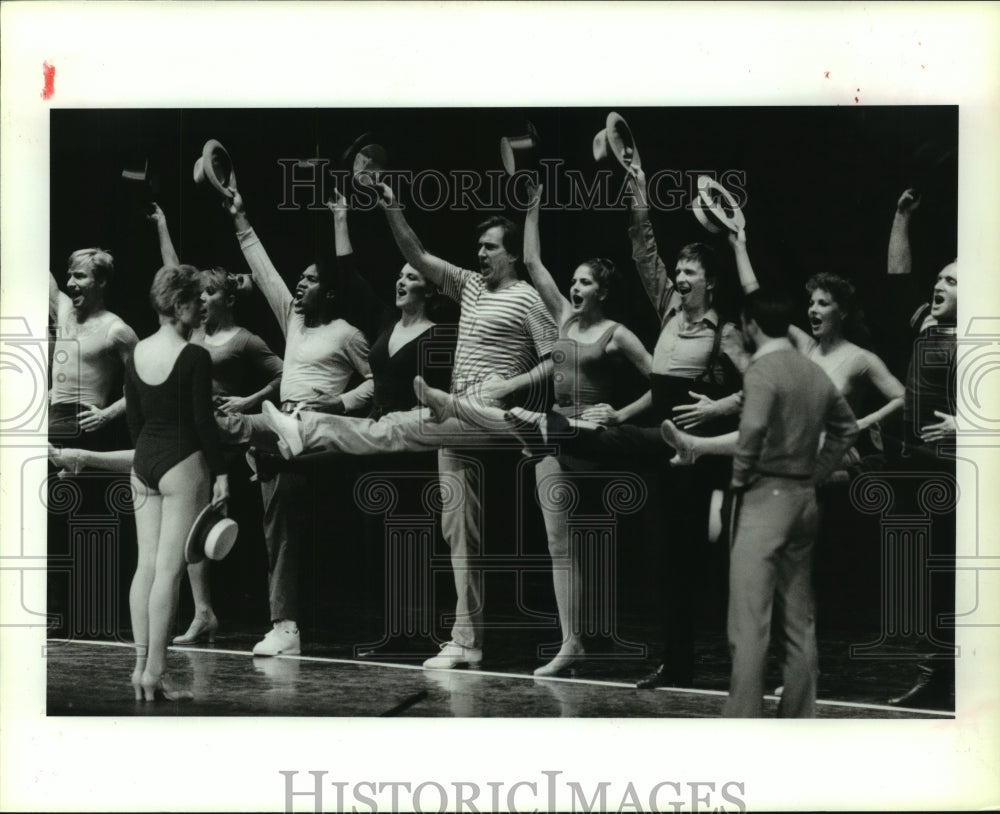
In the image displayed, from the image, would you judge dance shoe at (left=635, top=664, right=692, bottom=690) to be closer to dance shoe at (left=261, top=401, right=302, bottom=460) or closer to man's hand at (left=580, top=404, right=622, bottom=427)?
→ man's hand at (left=580, top=404, right=622, bottom=427)

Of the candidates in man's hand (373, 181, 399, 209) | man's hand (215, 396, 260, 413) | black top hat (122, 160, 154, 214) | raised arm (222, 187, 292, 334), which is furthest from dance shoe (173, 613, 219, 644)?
man's hand (373, 181, 399, 209)

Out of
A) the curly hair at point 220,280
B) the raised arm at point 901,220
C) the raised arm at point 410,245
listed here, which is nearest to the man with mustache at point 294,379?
the curly hair at point 220,280

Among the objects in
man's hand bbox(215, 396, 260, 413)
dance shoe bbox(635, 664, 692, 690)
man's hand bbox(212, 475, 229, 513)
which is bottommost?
dance shoe bbox(635, 664, 692, 690)

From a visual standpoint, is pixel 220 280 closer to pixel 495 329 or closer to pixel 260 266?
pixel 260 266

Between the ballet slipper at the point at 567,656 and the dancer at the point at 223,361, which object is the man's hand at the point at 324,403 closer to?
the dancer at the point at 223,361

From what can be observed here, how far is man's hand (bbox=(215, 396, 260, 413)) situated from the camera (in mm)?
7094

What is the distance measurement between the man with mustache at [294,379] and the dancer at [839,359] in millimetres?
1621

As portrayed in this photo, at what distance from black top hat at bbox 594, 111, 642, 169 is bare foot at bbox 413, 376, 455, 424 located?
131 centimetres

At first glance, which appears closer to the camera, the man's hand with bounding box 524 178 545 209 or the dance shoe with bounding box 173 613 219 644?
the man's hand with bounding box 524 178 545 209

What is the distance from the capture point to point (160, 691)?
704 centimetres

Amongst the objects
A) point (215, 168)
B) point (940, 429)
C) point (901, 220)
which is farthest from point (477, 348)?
point (940, 429)

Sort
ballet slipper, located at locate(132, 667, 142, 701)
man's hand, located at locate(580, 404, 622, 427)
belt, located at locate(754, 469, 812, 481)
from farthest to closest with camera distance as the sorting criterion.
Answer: ballet slipper, located at locate(132, 667, 142, 701), man's hand, located at locate(580, 404, 622, 427), belt, located at locate(754, 469, 812, 481)

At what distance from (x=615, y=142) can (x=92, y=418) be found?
9.14 ft

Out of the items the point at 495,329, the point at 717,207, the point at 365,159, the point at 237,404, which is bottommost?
the point at 237,404
